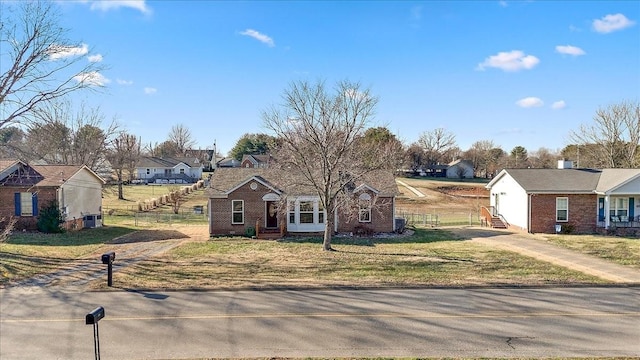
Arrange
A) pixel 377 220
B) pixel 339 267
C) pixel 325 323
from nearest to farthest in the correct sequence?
pixel 325 323 → pixel 339 267 → pixel 377 220

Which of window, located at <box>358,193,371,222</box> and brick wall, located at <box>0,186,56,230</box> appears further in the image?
Answer: brick wall, located at <box>0,186,56,230</box>

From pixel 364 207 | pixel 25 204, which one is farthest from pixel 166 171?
pixel 364 207

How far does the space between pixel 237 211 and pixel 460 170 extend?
68.7m

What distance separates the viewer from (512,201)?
105 ft

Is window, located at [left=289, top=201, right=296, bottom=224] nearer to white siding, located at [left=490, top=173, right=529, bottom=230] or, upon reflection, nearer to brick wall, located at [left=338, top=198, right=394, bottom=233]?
brick wall, located at [left=338, top=198, right=394, bottom=233]

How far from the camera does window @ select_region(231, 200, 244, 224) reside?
2772 cm

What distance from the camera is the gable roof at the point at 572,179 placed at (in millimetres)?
29328

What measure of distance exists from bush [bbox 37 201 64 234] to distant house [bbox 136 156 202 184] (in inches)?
2088

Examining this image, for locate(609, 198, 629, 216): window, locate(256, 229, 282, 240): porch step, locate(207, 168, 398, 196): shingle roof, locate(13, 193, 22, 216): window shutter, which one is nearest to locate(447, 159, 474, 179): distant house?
locate(609, 198, 629, 216): window

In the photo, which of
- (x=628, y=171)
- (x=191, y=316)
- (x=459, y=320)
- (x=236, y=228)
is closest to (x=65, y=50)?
(x=191, y=316)

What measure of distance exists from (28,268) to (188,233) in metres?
12.8

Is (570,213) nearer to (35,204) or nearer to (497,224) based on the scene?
(497,224)

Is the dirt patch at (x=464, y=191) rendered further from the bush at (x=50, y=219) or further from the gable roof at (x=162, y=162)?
the bush at (x=50, y=219)

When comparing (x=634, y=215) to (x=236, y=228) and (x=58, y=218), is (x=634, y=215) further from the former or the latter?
(x=58, y=218)
